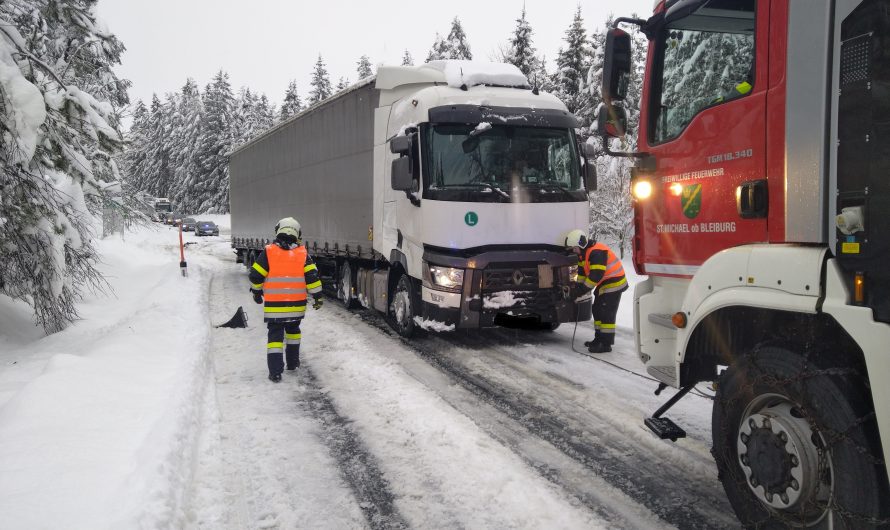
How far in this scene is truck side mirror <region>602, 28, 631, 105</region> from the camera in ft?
11.9

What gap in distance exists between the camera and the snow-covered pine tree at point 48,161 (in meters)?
5.72

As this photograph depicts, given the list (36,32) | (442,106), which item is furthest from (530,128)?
(36,32)

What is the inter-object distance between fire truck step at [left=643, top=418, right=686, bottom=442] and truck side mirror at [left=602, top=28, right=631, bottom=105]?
2088 millimetres

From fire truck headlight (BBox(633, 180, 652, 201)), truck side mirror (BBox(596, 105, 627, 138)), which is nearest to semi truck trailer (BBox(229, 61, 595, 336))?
fire truck headlight (BBox(633, 180, 652, 201))

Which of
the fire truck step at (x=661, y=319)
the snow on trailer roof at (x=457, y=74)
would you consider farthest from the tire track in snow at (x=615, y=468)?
the snow on trailer roof at (x=457, y=74)

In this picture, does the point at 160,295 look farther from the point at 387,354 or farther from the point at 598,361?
the point at 598,361

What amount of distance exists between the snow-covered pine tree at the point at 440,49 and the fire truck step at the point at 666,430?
36378mm

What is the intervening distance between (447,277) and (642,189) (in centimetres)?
365

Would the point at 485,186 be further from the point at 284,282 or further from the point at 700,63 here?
the point at 700,63

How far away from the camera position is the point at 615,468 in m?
3.98

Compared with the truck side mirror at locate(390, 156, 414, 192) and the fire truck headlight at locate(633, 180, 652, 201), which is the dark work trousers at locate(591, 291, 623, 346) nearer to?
the truck side mirror at locate(390, 156, 414, 192)

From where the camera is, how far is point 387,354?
7488 mm

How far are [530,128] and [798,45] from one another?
5162 mm

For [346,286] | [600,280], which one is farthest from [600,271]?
[346,286]
